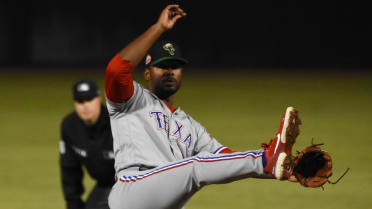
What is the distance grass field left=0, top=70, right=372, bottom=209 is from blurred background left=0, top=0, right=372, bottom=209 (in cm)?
3

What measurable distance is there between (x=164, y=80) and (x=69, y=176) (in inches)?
54.4

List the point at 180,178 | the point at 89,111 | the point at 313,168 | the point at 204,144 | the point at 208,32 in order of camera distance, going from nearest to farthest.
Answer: the point at 180,178 < the point at 313,168 < the point at 204,144 < the point at 89,111 < the point at 208,32

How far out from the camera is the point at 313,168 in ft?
12.5

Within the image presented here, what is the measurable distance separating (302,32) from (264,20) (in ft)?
4.84

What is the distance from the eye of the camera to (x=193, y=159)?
11.9 ft

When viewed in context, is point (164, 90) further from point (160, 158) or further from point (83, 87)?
point (83, 87)

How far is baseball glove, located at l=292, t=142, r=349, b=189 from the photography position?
12.3ft

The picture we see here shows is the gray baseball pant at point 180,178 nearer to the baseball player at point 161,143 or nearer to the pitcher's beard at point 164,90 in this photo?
the baseball player at point 161,143

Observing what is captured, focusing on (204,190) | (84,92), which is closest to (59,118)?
(204,190)

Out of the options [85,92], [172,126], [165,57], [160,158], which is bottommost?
[160,158]

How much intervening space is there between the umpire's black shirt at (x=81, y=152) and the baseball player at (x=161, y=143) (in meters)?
0.92

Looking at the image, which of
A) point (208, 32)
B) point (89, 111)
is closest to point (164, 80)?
point (89, 111)

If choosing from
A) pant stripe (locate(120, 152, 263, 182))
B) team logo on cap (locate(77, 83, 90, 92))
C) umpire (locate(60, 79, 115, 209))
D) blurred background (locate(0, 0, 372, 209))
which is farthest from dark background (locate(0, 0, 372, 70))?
pant stripe (locate(120, 152, 263, 182))

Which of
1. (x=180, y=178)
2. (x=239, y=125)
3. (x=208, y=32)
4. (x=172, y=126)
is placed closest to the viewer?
(x=180, y=178)
